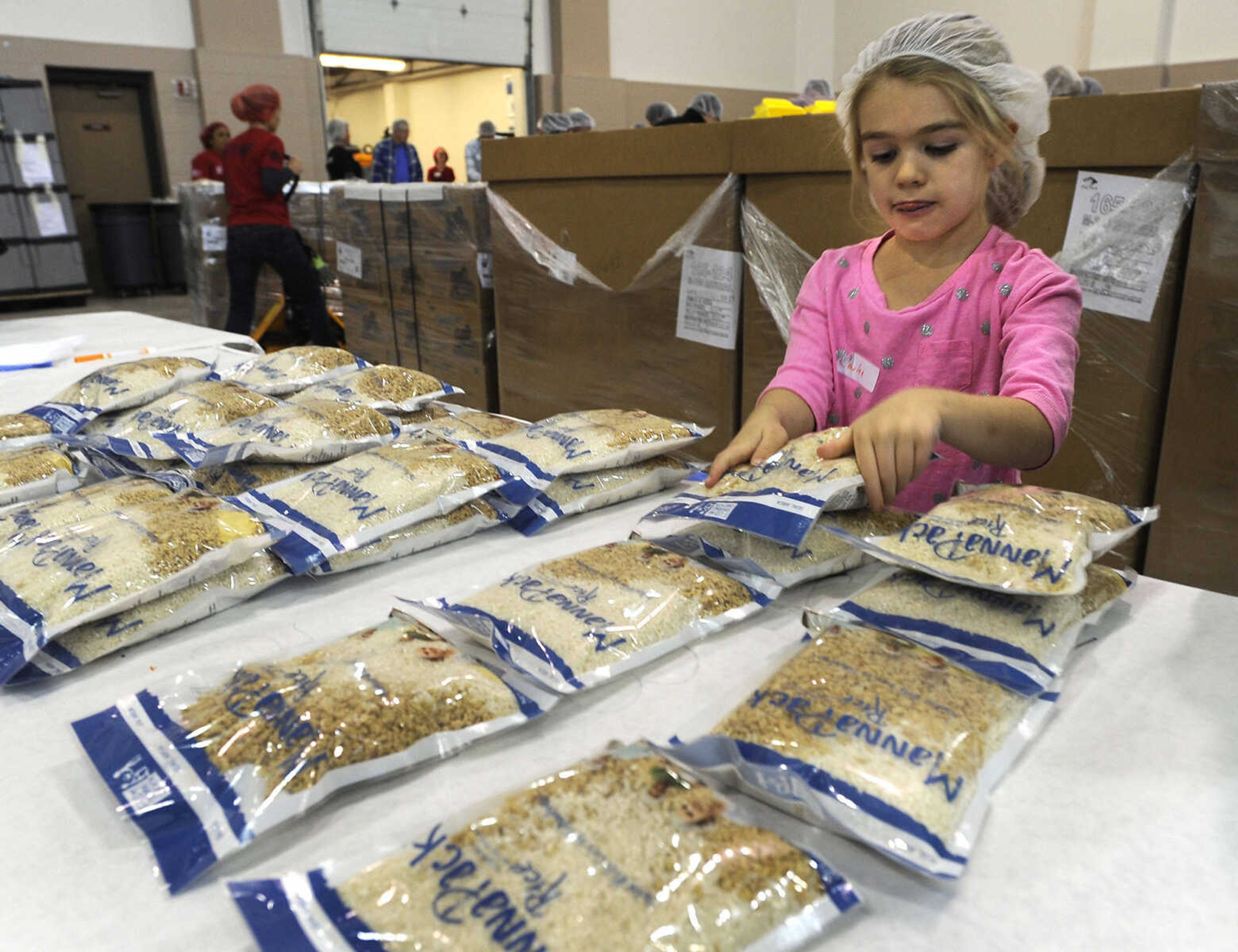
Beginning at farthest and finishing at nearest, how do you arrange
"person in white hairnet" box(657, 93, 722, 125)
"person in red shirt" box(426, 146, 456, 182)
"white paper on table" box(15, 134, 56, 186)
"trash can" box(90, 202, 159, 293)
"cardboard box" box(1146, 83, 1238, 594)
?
"person in red shirt" box(426, 146, 456, 182)
"trash can" box(90, 202, 159, 293)
"white paper on table" box(15, 134, 56, 186)
"person in white hairnet" box(657, 93, 722, 125)
"cardboard box" box(1146, 83, 1238, 594)

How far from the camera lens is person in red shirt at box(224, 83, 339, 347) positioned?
391 cm

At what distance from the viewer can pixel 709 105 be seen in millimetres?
4848

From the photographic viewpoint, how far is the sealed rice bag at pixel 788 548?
2.56 ft

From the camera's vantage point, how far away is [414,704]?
58 centimetres

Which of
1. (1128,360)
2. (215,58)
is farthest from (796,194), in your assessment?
(215,58)

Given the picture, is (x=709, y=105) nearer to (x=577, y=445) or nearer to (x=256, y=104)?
(x=256, y=104)

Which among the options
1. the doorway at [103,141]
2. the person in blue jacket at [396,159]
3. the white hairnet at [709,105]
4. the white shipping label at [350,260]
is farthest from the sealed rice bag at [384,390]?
the doorway at [103,141]

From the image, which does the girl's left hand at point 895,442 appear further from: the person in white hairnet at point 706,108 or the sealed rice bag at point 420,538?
the person in white hairnet at point 706,108

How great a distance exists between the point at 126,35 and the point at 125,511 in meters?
7.91

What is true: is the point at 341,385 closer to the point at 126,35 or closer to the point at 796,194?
the point at 796,194

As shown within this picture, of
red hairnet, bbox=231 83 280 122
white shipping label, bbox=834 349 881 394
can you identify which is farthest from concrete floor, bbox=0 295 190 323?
white shipping label, bbox=834 349 881 394

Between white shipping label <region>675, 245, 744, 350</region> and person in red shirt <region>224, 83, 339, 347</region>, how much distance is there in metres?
2.48

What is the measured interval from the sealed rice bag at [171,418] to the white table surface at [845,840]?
432 mm

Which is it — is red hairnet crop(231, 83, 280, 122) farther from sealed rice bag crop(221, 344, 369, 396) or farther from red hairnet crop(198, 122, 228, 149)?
sealed rice bag crop(221, 344, 369, 396)
